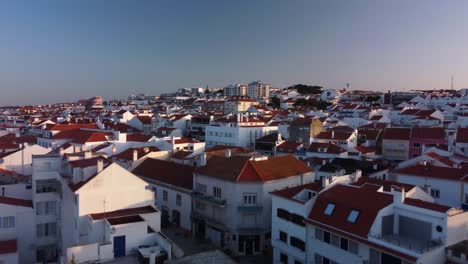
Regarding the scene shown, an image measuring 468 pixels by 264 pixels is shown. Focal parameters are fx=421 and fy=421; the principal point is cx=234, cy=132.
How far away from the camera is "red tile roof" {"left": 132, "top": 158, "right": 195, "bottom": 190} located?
38.4 metres

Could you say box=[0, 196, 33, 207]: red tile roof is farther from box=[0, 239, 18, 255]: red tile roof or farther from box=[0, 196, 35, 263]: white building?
box=[0, 239, 18, 255]: red tile roof

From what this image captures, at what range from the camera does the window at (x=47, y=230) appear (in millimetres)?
30288

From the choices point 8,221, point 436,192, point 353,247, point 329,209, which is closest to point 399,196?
→ point 353,247

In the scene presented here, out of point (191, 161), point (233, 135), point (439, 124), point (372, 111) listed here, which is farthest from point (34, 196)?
point (372, 111)

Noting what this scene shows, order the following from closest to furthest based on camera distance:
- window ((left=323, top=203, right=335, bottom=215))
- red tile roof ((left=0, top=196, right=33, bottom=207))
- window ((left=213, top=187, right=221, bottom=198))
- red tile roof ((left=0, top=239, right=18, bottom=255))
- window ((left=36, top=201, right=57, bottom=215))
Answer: window ((left=323, top=203, right=335, bottom=215)) < red tile roof ((left=0, top=239, right=18, bottom=255)) < red tile roof ((left=0, top=196, right=33, bottom=207)) < window ((left=36, top=201, right=57, bottom=215)) < window ((left=213, top=187, right=221, bottom=198))

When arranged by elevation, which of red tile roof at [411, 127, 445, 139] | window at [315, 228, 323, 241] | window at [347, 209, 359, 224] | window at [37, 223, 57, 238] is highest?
red tile roof at [411, 127, 445, 139]

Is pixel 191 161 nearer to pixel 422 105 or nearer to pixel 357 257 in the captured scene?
pixel 357 257

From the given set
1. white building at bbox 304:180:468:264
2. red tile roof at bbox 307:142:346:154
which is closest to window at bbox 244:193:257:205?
white building at bbox 304:180:468:264

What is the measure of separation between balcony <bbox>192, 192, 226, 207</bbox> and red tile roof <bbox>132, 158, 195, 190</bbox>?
1675 millimetres

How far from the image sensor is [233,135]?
7412cm

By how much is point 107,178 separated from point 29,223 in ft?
23.8

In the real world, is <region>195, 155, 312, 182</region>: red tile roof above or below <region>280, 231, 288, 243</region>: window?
above

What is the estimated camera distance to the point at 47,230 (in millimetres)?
30594

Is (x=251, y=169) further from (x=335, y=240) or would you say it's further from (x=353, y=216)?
(x=353, y=216)
